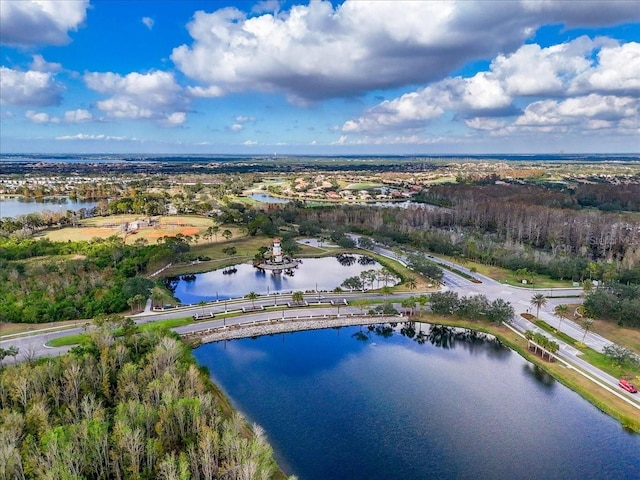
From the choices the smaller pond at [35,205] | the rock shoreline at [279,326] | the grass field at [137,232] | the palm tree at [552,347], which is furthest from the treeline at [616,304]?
the smaller pond at [35,205]

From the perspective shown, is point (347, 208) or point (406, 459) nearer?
point (406, 459)

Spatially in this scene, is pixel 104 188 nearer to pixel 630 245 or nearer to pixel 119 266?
pixel 119 266

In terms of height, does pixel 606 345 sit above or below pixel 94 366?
below

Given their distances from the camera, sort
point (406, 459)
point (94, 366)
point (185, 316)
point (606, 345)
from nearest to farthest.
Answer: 1. point (406, 459)
2. point (94, 366)
3. point (606, 345)
4. point (185, 316)

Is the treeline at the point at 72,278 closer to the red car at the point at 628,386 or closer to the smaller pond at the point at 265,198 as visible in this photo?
the red car at the point at 628,386

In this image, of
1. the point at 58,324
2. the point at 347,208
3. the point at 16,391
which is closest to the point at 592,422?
the point at 16,391

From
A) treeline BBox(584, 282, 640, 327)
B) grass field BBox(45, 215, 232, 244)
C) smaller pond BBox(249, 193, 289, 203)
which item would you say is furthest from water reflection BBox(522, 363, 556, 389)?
smaller pond BBox(249, 193, 289, 203)

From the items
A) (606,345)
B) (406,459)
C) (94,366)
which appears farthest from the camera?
(606,345)
